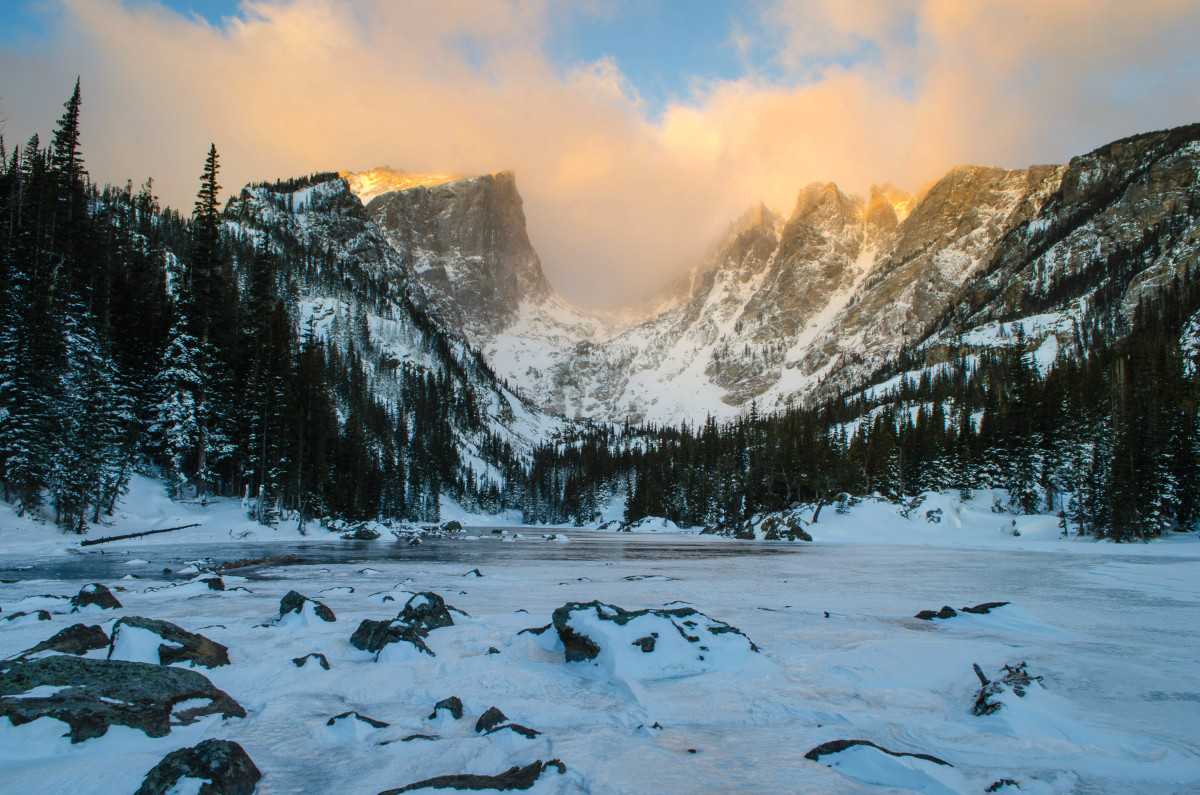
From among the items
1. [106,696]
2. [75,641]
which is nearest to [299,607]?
[75,641]

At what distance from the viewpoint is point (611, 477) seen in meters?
144

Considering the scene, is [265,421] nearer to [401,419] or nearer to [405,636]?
[405,636]

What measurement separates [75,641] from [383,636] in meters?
4.53

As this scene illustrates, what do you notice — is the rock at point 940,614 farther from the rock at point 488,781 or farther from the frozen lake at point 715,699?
the rock at point 488,781

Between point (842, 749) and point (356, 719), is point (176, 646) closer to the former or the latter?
point (356, 719)

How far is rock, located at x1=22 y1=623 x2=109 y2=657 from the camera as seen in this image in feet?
27.6

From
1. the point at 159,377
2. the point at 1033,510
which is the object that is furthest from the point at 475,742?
the point at 1033,510

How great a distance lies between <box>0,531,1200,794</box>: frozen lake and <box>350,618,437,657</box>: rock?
281 mm

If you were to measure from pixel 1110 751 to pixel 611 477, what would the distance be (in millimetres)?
138788

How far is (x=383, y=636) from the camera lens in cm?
987

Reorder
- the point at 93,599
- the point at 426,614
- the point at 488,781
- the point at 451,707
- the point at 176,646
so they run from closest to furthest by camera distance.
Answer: the point at 488,781, the point at 451,707, the point at 176,646, the point at 426,614, the point at 93,599

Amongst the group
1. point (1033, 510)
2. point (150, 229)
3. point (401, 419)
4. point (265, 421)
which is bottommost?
point (1033, 510)

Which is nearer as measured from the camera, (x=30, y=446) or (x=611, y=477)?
(x=30, y=446)

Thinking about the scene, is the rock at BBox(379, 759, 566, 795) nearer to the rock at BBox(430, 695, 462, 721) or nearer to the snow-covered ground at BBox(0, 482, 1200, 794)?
the snow-covered ground at BBox(0, 482, 1200, 794)
